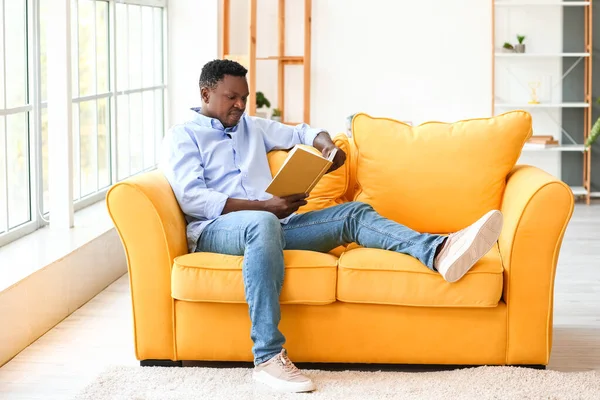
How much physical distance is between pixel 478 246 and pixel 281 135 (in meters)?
1.18

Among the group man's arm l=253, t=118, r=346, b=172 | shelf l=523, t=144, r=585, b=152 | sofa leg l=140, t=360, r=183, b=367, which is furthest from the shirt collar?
shelf l=523, t=144, r=585, b=152

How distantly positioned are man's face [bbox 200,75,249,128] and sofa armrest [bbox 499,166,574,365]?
3.85 feet

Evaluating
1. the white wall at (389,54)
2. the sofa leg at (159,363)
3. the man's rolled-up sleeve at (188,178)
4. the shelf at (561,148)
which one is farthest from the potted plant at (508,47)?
the sofa leg at (159,363)

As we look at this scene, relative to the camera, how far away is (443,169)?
3.68 meters

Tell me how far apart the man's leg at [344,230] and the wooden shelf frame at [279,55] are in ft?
11.6

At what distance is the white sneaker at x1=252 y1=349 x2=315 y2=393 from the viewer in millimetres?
3004

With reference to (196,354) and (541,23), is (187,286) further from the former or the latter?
(541,23)

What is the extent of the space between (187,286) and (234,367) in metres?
0.38

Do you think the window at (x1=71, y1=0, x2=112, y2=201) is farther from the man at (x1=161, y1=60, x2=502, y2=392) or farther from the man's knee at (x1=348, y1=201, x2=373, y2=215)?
the man's knee at (x1=348, y1=201, x2=373, y2=215)

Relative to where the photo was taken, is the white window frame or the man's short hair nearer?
the man's short hair

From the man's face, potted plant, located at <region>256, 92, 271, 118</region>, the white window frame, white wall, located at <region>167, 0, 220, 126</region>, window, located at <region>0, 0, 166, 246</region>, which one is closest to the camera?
the man's face

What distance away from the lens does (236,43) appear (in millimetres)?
7488

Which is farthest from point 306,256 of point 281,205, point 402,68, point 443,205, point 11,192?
point 402,68

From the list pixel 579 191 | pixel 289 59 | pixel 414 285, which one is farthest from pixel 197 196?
pixel 579 191
